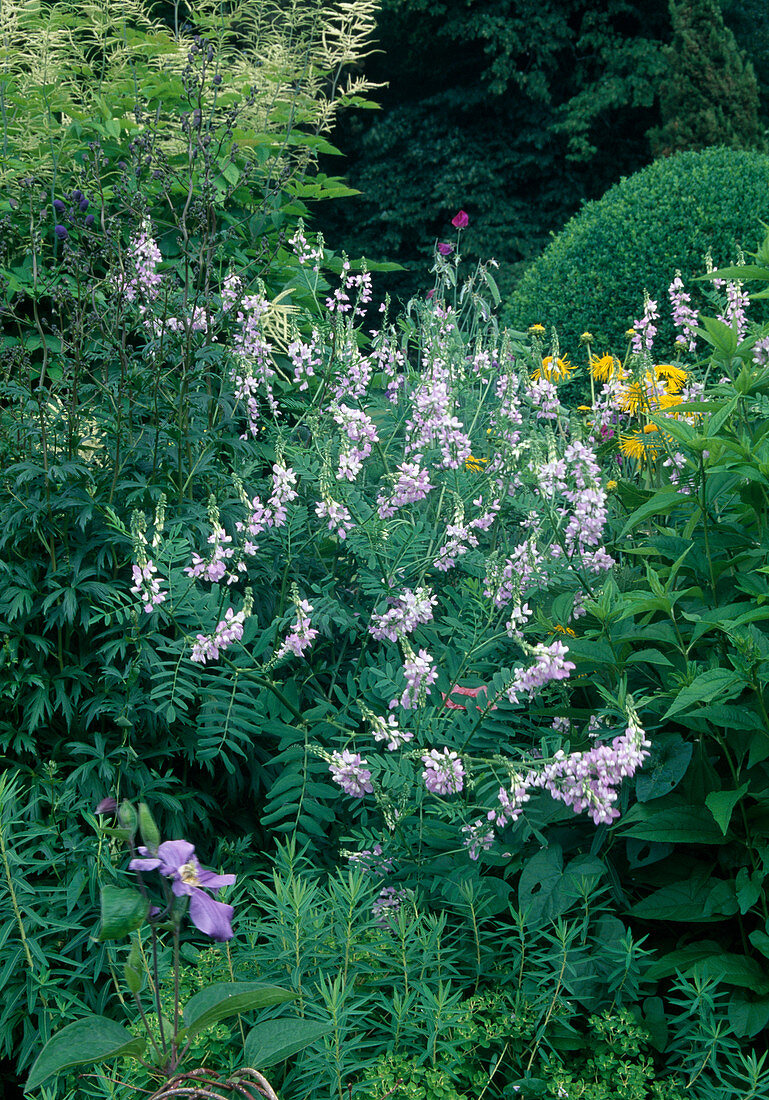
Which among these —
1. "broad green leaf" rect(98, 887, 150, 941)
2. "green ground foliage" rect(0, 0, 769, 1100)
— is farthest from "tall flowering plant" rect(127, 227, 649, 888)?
"broad green leaf" rect(98, 887, 150, 941)

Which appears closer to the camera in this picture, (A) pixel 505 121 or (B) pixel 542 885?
(B) pixel 542 885

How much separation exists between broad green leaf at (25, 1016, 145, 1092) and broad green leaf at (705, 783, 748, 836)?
1.07 metres

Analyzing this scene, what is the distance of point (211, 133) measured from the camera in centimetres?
329

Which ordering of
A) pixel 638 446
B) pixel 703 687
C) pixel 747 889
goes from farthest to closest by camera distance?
pixel 638 446
pixel 747 889
pixel 703 687

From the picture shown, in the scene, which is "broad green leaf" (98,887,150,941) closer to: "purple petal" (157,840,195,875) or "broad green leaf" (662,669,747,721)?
"purple petal" (157,840,195,875)

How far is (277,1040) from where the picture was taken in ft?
4.38

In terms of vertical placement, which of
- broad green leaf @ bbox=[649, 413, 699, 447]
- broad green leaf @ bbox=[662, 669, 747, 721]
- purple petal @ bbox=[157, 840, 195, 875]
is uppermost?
broad green leaf @ bbox=[649, 413, 699, 447]

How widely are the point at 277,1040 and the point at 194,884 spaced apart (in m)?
0.34

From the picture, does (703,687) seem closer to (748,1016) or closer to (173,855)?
(748,1016)

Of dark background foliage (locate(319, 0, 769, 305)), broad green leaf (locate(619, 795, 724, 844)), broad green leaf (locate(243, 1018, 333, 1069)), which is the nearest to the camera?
broad green leaf (locate(243, 1018, 333, 1069))

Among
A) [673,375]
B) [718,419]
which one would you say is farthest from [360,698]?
[673,375]

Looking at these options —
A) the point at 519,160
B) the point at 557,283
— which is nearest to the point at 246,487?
the point at 557,283

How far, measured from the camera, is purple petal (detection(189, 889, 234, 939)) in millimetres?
1121

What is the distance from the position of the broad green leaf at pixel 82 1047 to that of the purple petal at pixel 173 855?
A: 9.0 inches
